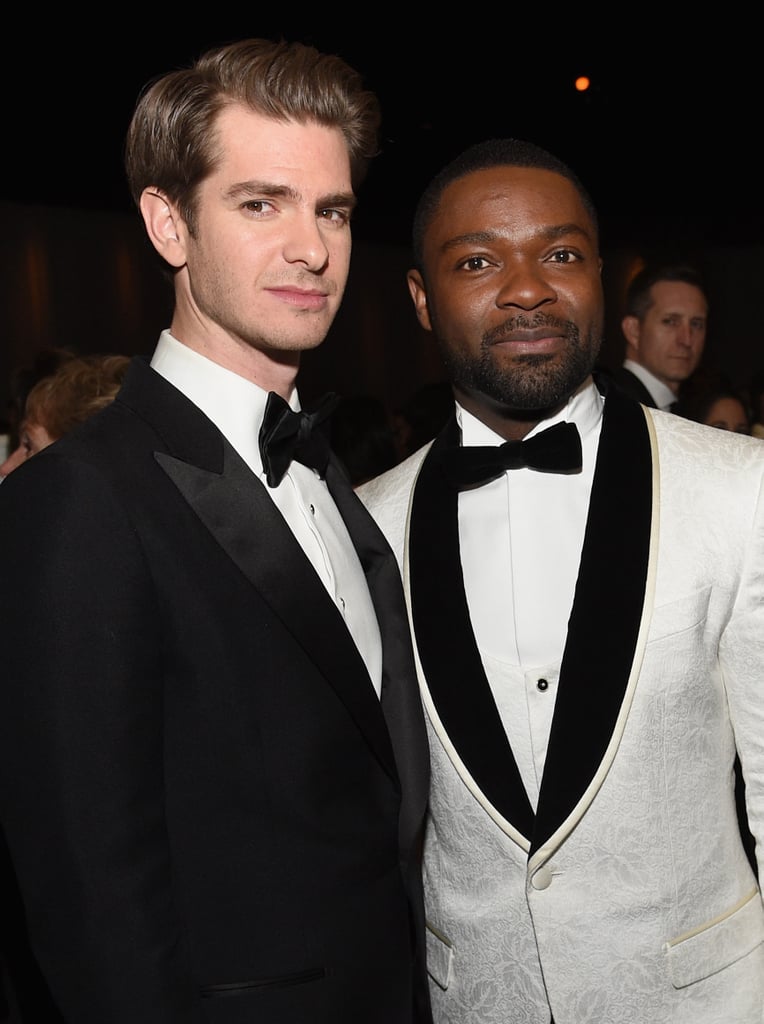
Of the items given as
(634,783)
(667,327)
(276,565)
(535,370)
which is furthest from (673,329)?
(276,565)

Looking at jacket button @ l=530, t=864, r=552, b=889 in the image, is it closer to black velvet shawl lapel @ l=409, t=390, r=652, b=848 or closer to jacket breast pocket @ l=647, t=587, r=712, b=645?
black velvet shawl lapel @ l=409, t=390, r=652, b=848

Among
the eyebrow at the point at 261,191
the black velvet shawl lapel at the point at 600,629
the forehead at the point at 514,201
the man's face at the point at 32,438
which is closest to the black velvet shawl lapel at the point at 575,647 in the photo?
the black velvet shawl lapel at the point at 600,629

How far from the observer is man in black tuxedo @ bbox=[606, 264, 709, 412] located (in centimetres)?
449

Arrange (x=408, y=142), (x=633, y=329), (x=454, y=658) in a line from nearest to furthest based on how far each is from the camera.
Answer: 1. (x=454, y=658)
2. (x=633, y=329)
3. (x=408, y=142)

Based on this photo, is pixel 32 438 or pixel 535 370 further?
pixel 32 438

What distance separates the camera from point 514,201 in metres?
1.79

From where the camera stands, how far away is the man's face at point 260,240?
57.7 inches

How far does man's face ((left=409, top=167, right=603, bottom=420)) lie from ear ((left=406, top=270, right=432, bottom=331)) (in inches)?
4.8

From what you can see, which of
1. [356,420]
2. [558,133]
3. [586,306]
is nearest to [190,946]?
[586,306]

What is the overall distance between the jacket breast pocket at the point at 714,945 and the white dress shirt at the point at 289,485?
59cm

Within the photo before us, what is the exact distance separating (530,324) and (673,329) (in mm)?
2961

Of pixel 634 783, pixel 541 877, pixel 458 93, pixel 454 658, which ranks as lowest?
pixel 541 877

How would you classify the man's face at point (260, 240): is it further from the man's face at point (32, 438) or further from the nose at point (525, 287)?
the man's face at point (32, 438)

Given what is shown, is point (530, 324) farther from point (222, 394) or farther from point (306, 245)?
point (222, 394)
